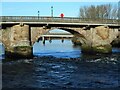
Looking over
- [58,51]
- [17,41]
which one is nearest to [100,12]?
[58,51]

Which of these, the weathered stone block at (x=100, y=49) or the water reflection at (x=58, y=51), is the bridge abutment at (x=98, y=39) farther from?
the water reflection at (x=58, y=51)

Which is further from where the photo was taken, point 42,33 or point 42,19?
point 42,33

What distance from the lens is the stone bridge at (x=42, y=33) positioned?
4559cm

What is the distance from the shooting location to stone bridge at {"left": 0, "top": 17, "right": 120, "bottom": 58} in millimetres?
45594

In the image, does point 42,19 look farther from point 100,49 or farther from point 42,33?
point 100,49

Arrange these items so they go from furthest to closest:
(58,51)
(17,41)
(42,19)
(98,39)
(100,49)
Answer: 1. (58,51)
2. (98,39)
3. (100,49)
4. (42,19)
5. (17,41)

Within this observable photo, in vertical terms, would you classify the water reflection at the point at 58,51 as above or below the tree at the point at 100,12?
below

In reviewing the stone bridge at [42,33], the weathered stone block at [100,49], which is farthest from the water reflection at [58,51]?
the stone bridge at [42,33]

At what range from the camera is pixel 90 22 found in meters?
51.6

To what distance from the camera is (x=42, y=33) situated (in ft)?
161

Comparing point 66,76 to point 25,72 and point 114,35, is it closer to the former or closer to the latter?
point 25,72

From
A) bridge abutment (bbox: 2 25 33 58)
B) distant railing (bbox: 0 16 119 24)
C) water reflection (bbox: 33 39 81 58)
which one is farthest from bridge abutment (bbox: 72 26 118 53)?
bridge abutment (bbox: 2 25 33 58)

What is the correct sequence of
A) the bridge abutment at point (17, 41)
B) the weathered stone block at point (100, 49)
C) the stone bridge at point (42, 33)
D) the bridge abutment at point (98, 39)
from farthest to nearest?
the bridge abutment at point (98, 39) → the weathered stone block at point (100, 49) → the stone bridge at point (42, 33) → the bridge abutment at point (17, 41)

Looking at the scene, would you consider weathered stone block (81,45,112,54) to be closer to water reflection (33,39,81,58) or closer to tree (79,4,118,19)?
water reflection (33,39,81,58)
